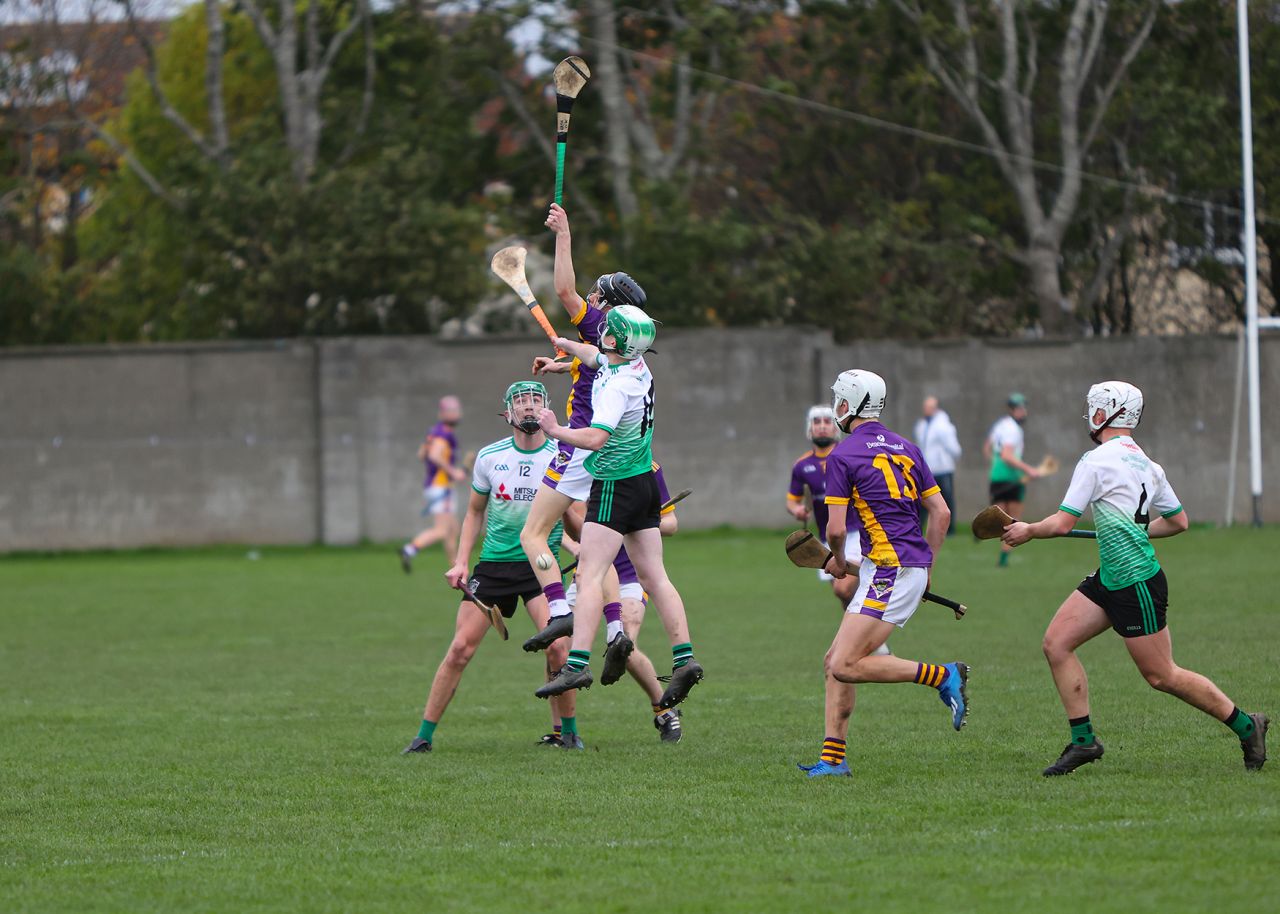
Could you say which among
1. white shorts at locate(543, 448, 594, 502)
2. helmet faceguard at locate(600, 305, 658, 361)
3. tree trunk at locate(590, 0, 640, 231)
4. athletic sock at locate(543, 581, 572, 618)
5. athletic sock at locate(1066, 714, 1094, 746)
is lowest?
athletic sock at locate(1066, 714, 1094, 746)

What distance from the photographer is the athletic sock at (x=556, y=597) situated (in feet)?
33.7

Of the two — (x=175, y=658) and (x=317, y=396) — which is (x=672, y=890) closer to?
(x=175, y=658)

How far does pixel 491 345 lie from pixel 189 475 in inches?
213

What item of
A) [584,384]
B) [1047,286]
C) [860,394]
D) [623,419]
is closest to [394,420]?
[1047,286]

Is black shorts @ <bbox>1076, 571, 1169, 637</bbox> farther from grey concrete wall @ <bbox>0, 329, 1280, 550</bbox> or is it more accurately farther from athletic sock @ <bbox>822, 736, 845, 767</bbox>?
grey concrete wall @ <bbox>0, 329, 1280, 550</bbox>

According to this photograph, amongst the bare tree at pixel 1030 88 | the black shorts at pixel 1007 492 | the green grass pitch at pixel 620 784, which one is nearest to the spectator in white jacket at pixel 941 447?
the black shorts at pixel 1007 492

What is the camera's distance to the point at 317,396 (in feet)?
96.9

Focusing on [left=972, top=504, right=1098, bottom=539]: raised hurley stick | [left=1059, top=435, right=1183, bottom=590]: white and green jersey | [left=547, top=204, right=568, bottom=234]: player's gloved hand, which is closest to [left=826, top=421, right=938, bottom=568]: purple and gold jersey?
[left=972, top=504, right=1098, bottom=539]: raised hurley stick

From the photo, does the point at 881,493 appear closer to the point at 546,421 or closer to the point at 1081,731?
the point at 1081,731

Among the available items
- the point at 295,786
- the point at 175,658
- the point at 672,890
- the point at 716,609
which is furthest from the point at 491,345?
the point at 672,890

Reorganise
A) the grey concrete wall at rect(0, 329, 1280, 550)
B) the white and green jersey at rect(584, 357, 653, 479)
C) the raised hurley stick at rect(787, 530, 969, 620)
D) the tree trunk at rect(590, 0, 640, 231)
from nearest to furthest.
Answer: the raised hurley stick at rect(787, 530, 969, 620) < the white and green jersey at rect(584, 357, 653, 479) < the grey concrete wall at rect(0, 329, 1280, 550) < the tree trunk at rect(590, 0, 640, 231)

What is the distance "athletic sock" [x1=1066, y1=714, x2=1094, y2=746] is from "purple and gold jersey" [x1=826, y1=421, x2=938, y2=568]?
41.1 inches

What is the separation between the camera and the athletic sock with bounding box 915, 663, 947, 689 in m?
8.90

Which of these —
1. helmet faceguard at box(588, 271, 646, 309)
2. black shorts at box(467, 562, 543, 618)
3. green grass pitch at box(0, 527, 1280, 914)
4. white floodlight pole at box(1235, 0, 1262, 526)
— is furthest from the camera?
white floodlight pole at box(1235, 0, 1262, 526)
